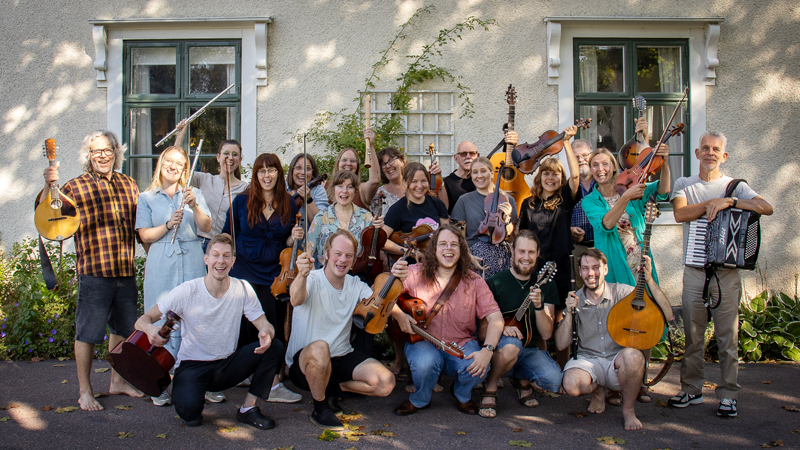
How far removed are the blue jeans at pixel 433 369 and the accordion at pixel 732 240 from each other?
165 cm

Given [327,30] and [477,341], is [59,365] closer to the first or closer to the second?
[477,341]

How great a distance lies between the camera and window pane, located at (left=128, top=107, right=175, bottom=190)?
6188 millimetres

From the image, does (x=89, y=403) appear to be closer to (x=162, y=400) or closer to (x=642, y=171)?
(x=162, y=400)

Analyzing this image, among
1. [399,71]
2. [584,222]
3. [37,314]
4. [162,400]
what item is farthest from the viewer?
[399,71]

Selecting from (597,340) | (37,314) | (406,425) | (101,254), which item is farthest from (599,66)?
(37,314)

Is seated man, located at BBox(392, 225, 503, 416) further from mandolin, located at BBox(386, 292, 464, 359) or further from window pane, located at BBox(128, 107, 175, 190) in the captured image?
window pane, located at BBox(128, 107, 175, 190)

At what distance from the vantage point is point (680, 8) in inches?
240

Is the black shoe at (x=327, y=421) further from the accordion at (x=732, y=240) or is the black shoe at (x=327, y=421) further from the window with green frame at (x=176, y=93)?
the window with green frame at (x=176, y=93)

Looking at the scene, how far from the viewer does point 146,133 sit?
622 cm

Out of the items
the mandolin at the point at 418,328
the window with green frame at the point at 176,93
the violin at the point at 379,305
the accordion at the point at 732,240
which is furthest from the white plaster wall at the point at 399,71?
the violin at the point at 379,305

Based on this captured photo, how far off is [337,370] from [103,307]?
163 centimetres

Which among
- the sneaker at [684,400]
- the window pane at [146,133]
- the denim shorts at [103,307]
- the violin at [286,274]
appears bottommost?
the sneaker at [684,400]

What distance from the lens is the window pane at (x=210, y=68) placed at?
20.1 feet

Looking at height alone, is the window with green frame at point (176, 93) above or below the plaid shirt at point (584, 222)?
above
